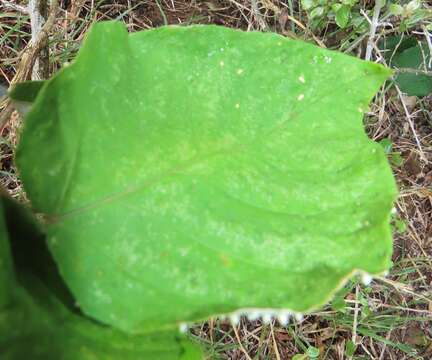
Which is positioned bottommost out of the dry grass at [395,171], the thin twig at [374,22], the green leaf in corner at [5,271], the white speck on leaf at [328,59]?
the dry grass at [395,171]

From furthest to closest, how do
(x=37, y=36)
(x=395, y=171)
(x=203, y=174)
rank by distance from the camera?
(x=395, y=171) → (x=37, y=36) → (x=203, y=174)

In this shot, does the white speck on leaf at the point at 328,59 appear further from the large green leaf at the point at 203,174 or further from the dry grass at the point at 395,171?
the dry grass at the point at 395,171

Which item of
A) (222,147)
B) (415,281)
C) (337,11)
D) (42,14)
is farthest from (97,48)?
(415,281)

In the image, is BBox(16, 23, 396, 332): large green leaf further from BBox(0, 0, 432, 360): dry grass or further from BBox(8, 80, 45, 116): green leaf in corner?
BBox(0, 0, 432, 360): dry grass

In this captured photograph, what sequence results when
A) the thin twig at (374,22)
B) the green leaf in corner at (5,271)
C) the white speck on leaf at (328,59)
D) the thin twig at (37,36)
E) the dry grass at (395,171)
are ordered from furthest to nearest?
the dry grass at (395,171), the thin twig at (374,22), the thin twig at (37,36), the white speck on leaf at (328,59), the green leaf in corner at (5,271)

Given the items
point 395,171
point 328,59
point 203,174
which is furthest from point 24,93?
point 395,171

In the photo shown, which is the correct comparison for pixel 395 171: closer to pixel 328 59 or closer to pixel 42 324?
pixel 328 59

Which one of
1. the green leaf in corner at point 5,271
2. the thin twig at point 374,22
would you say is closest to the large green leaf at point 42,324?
the green leaf in corner at point 5,271
